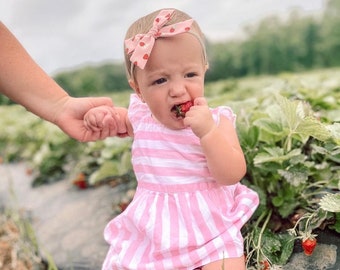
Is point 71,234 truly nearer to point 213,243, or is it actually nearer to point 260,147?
point 260,147

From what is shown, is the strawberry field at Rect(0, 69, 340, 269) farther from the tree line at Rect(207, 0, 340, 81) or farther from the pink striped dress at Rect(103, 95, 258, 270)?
the tree line at Rect(207, 0, 340, 81)

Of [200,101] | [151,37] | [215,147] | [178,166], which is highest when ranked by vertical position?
[151,37]

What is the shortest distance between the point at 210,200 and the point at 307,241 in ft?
1.09

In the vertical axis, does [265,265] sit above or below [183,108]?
below

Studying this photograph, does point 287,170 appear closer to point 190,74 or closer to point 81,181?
point 190,74

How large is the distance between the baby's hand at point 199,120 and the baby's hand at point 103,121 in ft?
1.53

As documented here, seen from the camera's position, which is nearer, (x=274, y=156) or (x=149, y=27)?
(x=149, y=27)

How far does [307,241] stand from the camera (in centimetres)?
158

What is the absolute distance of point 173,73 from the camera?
1487mm

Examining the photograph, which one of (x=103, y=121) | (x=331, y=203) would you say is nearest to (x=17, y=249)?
(x=103, y=121)

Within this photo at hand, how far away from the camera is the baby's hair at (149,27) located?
1.52 meters

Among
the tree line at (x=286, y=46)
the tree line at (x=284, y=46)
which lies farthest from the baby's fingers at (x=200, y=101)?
the tree line at (x=286, y=46)

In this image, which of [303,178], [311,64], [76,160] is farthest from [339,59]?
[303,178]

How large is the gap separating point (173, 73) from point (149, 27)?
0.17 meters
